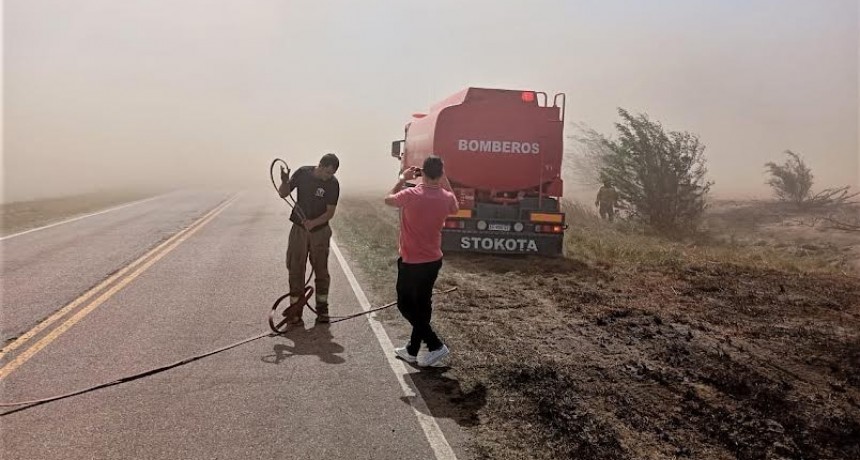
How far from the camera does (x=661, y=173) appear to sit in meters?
16.3

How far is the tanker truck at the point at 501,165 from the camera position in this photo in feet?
37.5

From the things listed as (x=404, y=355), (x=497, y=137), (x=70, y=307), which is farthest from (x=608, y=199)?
(x=70, y=307)

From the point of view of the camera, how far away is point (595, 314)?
23.9 ft

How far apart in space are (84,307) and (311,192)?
9.78 feet

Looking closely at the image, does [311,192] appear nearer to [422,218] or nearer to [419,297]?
[422,218]

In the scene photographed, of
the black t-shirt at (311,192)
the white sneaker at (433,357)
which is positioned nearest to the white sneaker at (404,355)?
the white sneaker at (433,357)

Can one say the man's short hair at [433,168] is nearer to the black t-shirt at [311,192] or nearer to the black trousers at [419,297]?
the black trousers at [419,297]

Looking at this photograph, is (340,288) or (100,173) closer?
(340,288)

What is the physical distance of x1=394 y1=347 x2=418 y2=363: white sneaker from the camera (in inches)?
210

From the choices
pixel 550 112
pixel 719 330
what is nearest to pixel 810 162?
pixel 550 112

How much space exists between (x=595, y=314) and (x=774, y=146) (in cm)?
4170

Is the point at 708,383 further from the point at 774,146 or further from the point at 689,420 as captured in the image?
the point at 774,146

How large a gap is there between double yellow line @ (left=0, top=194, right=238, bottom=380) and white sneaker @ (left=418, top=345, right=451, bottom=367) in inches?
130

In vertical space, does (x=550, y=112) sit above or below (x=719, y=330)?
above
